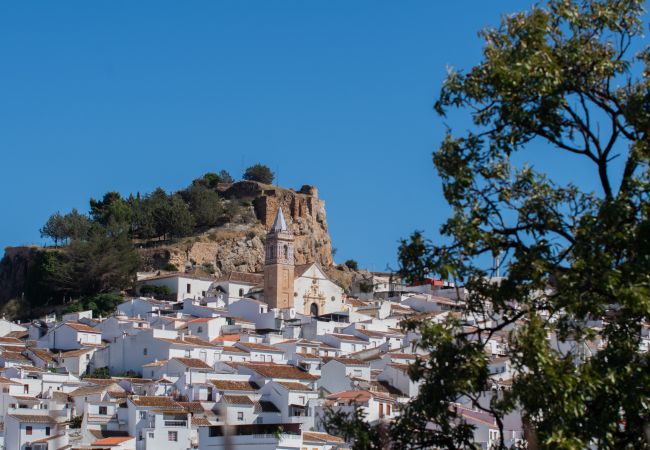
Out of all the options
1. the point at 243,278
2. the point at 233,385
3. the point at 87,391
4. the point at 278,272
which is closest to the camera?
the point at 233,385

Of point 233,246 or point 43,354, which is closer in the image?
point 43,354

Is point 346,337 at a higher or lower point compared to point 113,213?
lower

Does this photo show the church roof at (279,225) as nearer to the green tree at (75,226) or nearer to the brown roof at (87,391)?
the green tree at (75,226)

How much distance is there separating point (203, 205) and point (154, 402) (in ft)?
168

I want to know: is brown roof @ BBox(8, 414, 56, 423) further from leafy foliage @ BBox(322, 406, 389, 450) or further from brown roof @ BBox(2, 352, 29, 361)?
leafy foliage @ BBox(322, 406, 389, 450)

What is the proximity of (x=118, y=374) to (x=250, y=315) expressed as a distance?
40.4 ft

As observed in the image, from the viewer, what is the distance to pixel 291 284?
7238cm

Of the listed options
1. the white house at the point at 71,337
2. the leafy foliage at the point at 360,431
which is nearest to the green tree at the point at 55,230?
the white house at the point at 71,337

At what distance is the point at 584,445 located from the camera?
7.95m

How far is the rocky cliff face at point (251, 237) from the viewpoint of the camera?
86750mm

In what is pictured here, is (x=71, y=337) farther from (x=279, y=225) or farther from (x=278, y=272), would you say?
(x=279, y=225)

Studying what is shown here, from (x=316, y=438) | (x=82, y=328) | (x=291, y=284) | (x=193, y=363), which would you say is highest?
(x=291, y=284)

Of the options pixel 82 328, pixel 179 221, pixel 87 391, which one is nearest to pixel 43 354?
pixel 82 328

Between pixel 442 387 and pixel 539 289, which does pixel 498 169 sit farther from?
pixel 442 387
